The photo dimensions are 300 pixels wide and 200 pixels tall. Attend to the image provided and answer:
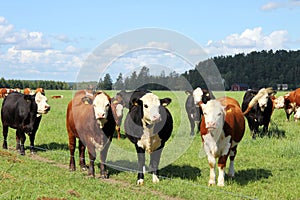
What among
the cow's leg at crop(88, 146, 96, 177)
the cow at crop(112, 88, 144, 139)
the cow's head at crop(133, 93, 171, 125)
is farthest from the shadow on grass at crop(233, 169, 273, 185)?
the cow at crop(112, 88, 144, 139)

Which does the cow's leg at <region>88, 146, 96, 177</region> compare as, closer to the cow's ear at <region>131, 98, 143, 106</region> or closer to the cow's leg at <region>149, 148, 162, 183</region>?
the cow's leg at <region>149, 148, 162, 183</region>

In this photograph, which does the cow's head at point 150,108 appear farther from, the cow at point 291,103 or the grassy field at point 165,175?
the cow at point 291,103

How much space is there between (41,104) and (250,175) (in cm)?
624

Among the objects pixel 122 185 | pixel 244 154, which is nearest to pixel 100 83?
pixel 122 185

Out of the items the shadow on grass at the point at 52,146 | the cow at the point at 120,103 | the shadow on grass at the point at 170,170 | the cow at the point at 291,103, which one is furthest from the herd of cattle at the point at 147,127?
the cow at the point at 291,103

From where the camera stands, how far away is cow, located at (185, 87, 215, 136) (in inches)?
578

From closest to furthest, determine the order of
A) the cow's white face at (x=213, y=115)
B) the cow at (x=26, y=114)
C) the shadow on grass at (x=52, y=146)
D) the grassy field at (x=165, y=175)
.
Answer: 1. the grassy field at (x=165, y=175)
2. the cow's white face at (x=213, y=115)
3. the cow at (x=26, y=114)
4. the shadow on grass at (x=52, y=146)

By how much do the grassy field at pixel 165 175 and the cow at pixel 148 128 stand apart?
342 millimetres

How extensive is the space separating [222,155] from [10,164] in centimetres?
485

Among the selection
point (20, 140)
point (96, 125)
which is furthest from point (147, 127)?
point (20, 140)

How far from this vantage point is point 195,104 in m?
15.0

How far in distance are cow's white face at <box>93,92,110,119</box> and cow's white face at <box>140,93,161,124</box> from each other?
791mm

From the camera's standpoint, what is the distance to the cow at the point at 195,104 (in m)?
14.7

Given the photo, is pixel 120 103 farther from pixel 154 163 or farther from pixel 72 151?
pixel 154 163
